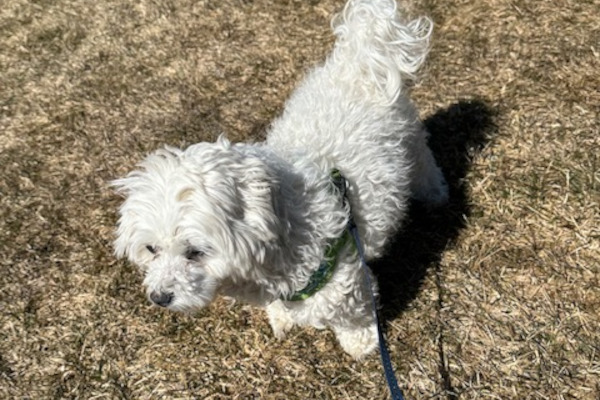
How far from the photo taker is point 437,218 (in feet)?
13.9

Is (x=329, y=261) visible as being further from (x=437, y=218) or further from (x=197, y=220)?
(x=437, y=218)

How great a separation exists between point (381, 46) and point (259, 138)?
1.93 m

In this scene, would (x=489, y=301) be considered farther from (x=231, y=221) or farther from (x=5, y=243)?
(x=5, y=243)

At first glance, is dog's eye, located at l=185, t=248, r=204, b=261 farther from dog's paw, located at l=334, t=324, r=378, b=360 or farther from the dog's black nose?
dog's paw, located at l=334, t=324, r=378, b=360

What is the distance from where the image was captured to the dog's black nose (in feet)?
8.73

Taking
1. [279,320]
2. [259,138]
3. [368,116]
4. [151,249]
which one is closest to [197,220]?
[151,249]

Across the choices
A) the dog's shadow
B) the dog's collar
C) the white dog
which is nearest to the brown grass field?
the dog's shadow

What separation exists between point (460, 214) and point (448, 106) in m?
1.17

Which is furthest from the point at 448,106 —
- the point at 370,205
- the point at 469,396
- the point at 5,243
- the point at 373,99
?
the point at 5,243

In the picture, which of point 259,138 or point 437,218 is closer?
point 437,218

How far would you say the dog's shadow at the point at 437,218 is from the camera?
396cm

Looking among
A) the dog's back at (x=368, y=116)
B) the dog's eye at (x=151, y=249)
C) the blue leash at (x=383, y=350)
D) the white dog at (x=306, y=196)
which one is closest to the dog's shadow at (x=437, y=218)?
the white dog at (x=306, y=196)

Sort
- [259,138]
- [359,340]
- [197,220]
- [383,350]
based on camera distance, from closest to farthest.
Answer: [197,220] → [383,350] → [359,340] → [259,138]

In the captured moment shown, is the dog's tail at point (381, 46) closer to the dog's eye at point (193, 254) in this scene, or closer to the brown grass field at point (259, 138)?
the brown grass field at point (259, 138)
